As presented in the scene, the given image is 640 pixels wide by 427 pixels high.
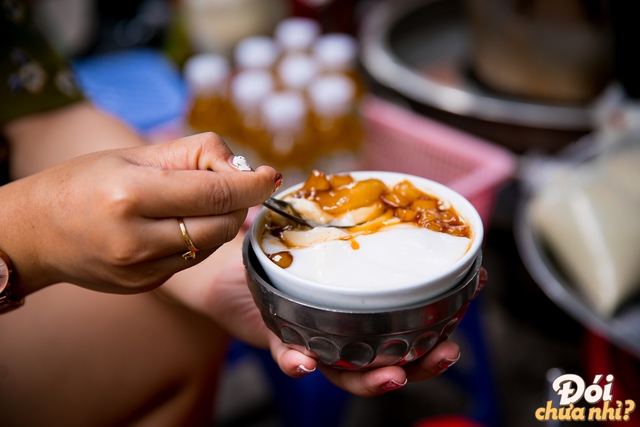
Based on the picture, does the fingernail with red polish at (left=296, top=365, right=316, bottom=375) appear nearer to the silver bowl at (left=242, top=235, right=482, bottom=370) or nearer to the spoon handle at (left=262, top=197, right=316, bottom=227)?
the silver bowl at (left=242, top=235, right=482, bottom=370)

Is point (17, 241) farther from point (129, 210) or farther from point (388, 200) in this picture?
point (388, 200)

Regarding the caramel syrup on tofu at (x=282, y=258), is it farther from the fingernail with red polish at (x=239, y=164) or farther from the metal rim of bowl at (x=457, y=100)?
the metal rim of bowl at (x=457, y=100)

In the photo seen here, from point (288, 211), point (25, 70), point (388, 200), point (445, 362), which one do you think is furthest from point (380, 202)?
point (25, 70)

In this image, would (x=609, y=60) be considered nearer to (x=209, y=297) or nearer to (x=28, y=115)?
(x=209, y=297)

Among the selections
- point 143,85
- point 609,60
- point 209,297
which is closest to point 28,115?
point 209,297

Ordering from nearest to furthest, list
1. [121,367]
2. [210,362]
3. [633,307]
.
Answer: [121,367]
[210,362]
[633,307]

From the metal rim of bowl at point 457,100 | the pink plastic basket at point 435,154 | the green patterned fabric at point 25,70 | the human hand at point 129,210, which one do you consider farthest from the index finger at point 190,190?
the metal rim of bowl at point 457,100

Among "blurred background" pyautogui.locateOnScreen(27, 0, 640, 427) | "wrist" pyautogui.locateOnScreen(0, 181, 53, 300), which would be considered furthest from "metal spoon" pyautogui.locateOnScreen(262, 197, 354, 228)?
"blurred background" pyautogui.locateOnScreen(27, 0, 640, 427)
